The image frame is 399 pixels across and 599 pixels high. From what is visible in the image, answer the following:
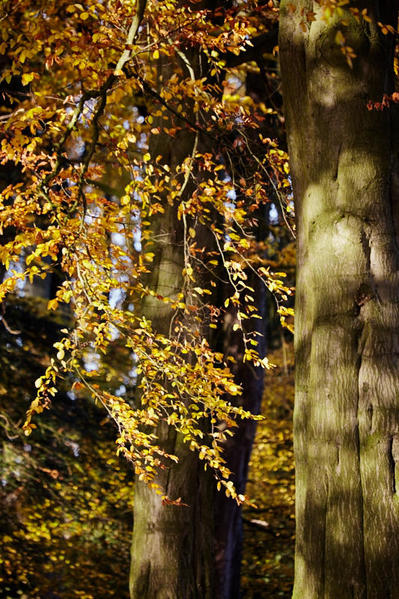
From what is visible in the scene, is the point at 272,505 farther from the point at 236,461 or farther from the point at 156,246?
the point at 156,246

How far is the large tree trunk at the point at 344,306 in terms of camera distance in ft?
9.59

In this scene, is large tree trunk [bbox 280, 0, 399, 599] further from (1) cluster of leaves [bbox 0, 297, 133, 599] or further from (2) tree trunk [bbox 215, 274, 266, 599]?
(1) cluster of leaves [bbox 0, 297, 133, 599]

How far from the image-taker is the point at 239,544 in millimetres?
7551

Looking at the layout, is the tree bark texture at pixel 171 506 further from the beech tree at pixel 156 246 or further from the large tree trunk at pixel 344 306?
the large tree trunk at pixel 344 306

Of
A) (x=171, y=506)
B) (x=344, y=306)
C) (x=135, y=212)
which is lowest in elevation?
(x=171, y=506)

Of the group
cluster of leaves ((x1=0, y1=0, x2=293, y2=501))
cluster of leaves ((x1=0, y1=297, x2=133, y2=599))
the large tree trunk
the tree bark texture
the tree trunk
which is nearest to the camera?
the large tree trunk

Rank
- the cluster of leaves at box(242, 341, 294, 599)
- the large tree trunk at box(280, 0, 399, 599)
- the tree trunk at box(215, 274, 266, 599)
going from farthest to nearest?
the cluster of leaves at box(242, 341, 294, 599), the tree trunk at box(215, 274, 266, 599), the large tree trunk at box(280, 0, 399, 599)

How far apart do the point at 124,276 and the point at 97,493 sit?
5.92 metres

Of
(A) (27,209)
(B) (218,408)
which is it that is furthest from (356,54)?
(B) (218,408)

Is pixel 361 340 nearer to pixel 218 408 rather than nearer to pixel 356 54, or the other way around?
pixel 356 54

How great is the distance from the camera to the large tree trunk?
9.59 feet

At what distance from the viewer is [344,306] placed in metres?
3.12

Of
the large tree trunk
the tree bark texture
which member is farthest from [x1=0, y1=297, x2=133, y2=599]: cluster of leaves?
the large tree trunk

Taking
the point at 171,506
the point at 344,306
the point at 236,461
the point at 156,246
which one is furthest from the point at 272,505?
the point at 344,306
